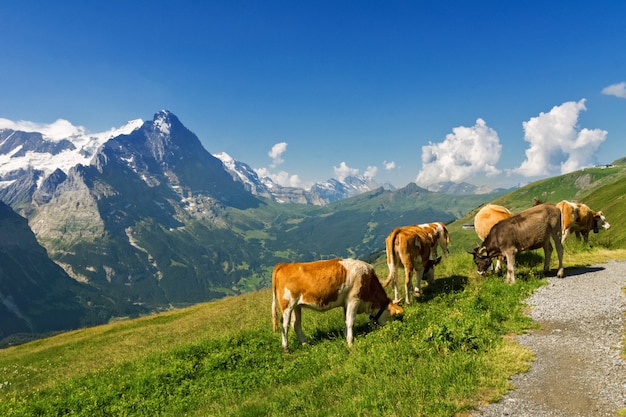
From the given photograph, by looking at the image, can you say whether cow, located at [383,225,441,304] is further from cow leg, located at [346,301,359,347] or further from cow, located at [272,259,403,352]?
cow leg, located at [346,301,359,347]

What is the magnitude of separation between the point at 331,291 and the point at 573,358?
22.9 ft

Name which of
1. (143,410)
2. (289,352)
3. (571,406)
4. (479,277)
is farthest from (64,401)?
(479,277)

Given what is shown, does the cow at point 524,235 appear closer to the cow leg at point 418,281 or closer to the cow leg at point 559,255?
the cow leg at point 559,255

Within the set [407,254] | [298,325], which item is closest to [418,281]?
[407,254]

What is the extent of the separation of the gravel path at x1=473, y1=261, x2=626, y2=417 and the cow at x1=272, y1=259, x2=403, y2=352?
4861 millimetres

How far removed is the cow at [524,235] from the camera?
53.9 ft

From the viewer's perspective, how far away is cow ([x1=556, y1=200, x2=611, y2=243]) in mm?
27250

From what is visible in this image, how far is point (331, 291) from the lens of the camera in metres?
12.6

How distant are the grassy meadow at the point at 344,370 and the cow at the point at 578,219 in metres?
12.4

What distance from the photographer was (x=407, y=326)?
12.2 metres

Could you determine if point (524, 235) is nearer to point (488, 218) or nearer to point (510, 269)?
point (510, 269)

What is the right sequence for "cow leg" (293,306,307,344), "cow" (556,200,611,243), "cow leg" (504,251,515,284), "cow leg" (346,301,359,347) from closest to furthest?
"cow leg" (346,301,359,347)
"cow leg" (293,306,307,344)
"cow leg" (504,251,515,284)
"cow" (556,200,611,243)

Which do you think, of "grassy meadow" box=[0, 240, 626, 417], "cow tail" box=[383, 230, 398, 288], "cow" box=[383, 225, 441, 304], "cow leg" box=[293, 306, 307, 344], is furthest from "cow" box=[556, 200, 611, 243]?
"cow leg" box=[293, 306, 307, 344]

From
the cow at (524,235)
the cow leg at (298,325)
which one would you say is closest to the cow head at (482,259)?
the cow at (524,235)
